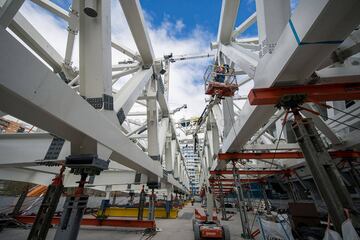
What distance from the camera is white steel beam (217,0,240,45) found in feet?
22.5

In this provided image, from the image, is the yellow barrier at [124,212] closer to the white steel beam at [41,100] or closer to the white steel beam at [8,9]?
the white steel beam at [41,100]

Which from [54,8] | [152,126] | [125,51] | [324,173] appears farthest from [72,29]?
[324,173]

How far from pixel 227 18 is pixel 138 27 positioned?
3567mm

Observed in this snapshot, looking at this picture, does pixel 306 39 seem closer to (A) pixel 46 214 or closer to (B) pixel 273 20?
(B) pixel 273 20

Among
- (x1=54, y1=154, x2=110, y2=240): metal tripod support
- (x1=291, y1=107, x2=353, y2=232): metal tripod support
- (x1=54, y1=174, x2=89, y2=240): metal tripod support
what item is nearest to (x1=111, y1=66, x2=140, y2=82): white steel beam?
(x1=54, y1=154, x2=110, y2=240): metal tripod support

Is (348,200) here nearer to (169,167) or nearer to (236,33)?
(236,33)

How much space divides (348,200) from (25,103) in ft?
14.0

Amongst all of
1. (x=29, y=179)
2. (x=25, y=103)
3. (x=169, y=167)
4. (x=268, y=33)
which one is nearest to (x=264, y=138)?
(x=169, y=167)

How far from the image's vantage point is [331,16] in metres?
2.27

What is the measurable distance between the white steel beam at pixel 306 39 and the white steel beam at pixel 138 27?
4211mm

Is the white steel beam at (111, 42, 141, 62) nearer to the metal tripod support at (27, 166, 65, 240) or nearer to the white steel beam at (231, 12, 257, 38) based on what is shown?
the white steel beam at (231, 12, 257, 38)

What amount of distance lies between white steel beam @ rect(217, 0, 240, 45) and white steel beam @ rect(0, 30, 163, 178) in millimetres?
6194

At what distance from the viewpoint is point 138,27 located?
6.52 metres

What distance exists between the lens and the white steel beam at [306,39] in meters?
2.25
